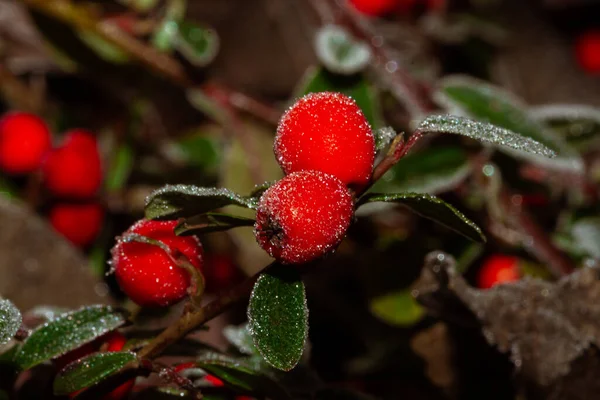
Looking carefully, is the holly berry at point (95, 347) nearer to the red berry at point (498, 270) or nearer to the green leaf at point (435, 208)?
the green leaf at point (435, 208)

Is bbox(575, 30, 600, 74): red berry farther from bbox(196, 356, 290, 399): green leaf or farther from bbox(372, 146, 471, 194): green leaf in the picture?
bbox(196, 356, 290, 399): green leaf

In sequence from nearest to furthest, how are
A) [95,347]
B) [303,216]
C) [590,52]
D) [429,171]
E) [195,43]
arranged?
[303,216] → [95,347] → [429,171] → [195,43] → [590,52]

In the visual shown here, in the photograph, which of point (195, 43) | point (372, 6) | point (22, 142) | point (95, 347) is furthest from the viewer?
point (372, 6)

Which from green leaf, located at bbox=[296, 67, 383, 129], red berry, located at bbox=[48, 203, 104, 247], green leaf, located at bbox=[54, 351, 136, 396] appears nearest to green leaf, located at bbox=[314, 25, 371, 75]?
green leaf, located at bbox=[296, 67, 383, 129]

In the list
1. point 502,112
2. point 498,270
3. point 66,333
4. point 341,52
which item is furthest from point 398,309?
point 66,333

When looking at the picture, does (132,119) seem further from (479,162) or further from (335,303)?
(479,162)

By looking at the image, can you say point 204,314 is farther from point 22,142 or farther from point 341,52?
point 22,142
